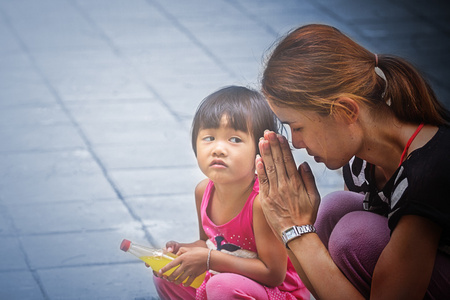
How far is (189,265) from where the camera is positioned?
216 centimetres

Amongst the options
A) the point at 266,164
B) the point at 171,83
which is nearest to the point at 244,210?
the point at 266,164

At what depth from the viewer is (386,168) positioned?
2.03 metres

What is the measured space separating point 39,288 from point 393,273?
1452mm

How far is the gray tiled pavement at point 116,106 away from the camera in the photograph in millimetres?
2994

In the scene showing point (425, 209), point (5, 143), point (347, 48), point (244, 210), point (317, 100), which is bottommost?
point (5, 143)

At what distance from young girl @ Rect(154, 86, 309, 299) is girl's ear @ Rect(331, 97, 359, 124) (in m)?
0.33

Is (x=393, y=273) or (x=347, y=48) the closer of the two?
(x=393, y=273)

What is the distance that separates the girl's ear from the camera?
A: 190 centimetres

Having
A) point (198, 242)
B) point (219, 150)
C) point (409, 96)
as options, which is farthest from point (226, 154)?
point (409, 96)

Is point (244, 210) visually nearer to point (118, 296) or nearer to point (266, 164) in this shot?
point (266, 164)

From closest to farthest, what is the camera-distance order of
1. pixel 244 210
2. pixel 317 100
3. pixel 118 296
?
1. pixel 317 100
2. pixel 244 210
3. pixel 118 296

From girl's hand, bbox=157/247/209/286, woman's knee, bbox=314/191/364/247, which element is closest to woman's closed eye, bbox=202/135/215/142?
girl's hand, bbox=157/247/209/286

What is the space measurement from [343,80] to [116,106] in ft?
9.02

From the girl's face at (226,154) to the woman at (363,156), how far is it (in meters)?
0.12
